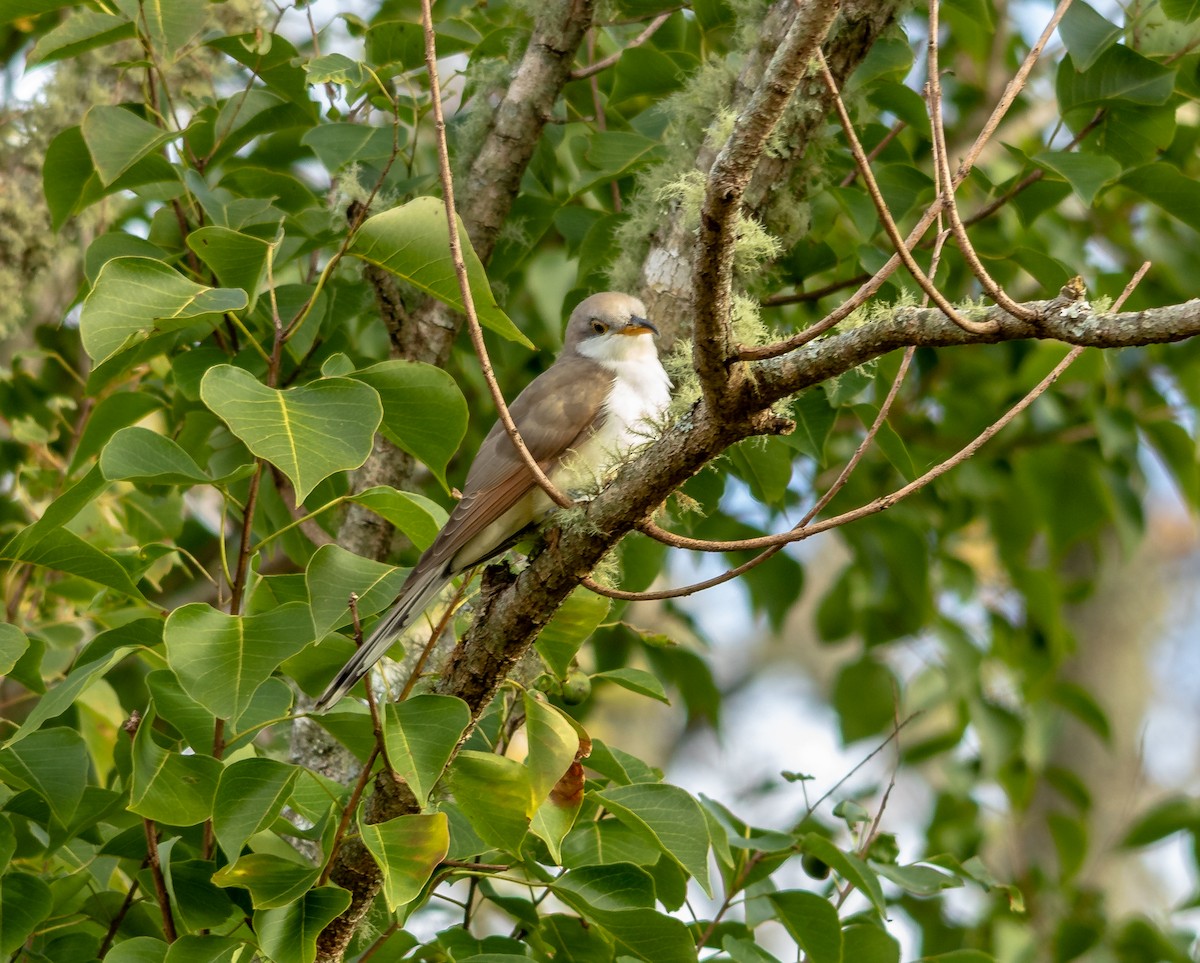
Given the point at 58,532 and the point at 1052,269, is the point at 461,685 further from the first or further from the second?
the point at 1052,269

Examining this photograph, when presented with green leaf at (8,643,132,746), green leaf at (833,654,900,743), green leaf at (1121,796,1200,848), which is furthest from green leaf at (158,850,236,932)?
green leaf at (1121,796,1200,848)

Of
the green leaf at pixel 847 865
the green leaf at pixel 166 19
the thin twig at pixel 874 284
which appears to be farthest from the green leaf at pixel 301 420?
the green leaf at pixel 847 865

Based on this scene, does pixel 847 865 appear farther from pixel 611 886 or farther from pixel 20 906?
pixel 20 906

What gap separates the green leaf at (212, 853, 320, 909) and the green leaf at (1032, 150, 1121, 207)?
2.32m

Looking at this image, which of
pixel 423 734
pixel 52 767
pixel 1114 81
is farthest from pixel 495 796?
pixel 1114 81

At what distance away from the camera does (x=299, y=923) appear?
7.46 feet

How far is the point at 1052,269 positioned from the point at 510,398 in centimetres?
220

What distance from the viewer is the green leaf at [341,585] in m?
2.19

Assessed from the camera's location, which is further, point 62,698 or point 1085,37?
point 1085,37

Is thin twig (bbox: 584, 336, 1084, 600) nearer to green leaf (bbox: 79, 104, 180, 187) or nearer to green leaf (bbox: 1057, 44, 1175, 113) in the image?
green leaf (bbox: 1057, 44, 1175, 113)

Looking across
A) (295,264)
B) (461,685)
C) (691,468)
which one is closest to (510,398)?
(295,264)

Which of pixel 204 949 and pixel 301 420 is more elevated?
pixel 301 420

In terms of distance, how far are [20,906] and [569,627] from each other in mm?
1155

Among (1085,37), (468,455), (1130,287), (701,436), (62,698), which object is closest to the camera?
(1130,287)
